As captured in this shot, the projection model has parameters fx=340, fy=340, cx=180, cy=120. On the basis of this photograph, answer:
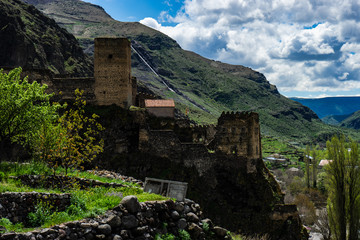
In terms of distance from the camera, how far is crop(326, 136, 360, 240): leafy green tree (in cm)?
3297

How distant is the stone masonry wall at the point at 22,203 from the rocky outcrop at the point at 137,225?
2.24 m

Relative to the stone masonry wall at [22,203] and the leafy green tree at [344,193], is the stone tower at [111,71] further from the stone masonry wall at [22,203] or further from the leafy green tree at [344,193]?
the stone masonry wall at [22,203]

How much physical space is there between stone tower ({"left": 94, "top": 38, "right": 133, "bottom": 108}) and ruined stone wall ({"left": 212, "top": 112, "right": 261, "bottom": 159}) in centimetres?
1243

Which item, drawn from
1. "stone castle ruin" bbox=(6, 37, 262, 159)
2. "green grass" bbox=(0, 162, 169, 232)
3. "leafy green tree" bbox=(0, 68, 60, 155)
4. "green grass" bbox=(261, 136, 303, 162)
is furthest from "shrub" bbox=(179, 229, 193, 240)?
"green grass" bbox=(261, 136, 303, 162)

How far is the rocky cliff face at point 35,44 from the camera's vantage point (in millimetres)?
93375

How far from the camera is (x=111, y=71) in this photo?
3806 cm

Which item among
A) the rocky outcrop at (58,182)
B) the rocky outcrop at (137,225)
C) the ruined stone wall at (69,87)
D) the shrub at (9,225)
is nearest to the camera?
the rocky outcrop at (137,225)

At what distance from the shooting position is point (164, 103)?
1692 inches

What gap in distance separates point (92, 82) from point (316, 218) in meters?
47.1

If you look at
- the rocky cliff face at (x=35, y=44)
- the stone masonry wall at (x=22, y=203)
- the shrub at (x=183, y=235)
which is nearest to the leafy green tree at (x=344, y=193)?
the shrub at (x=183, y=235)

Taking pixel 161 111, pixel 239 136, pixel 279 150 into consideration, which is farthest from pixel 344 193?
pixel 279 150

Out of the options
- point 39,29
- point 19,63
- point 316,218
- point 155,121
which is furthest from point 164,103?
point 39,29

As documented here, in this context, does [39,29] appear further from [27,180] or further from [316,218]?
[27,180]

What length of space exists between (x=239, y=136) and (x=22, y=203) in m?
32.1
